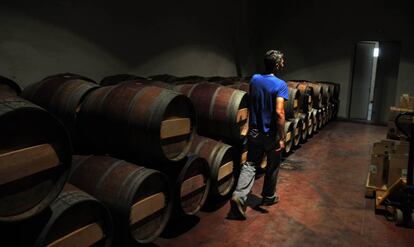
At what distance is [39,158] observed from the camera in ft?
6.47

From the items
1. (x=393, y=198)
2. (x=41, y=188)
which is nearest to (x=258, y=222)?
(x=393, y=198)

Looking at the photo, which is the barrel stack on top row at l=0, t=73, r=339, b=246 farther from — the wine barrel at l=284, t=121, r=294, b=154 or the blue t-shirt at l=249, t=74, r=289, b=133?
the wine barrel at l=284, t=121, r=294, b=154

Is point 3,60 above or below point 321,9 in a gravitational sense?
below

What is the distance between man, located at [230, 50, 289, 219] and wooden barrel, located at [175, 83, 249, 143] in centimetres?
25

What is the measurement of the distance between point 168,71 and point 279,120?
3541 mm

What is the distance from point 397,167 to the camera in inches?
164

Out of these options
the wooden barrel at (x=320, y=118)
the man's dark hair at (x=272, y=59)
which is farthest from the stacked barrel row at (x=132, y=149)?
the wooden barrel at (x=320, y=118)

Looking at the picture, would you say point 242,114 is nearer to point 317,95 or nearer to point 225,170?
point 225,170

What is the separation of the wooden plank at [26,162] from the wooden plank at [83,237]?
49 cm

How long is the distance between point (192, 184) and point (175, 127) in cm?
69

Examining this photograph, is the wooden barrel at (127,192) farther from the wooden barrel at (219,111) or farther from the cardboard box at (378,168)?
the cardboard box at (378,168)

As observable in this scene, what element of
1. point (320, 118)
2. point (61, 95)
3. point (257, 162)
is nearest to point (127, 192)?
point (61, 95)

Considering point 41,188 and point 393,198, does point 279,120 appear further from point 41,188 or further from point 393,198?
point 41,188

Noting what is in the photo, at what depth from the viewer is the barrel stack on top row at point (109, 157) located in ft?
Result: 6.28
